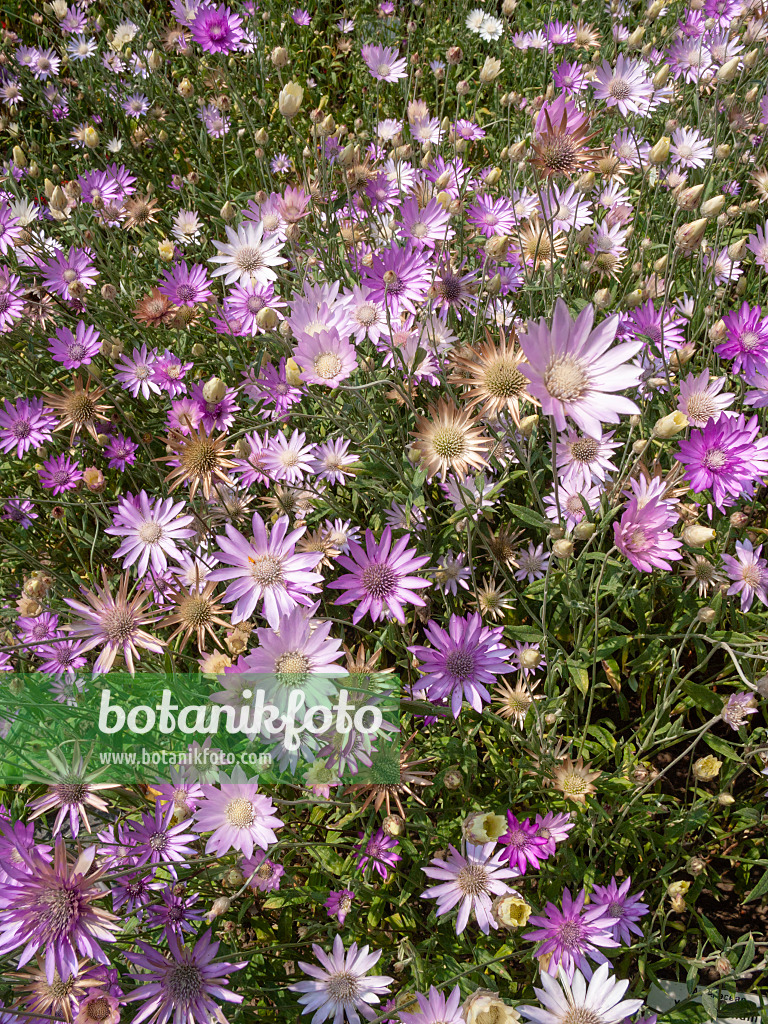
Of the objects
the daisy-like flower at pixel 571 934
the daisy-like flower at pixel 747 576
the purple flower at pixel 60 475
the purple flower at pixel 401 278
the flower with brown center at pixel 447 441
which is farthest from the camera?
the purple flower at pixel 60 475

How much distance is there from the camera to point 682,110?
11.8 ft

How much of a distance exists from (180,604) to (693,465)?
1725mm

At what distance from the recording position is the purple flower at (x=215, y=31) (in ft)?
12.6

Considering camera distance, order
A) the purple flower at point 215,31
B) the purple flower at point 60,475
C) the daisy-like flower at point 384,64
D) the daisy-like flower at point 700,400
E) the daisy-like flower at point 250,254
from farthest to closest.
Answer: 1. the daisy-like flower at point 384,64
2. the purple flower at point 215,31
3. the purple flower at point 60,475
4. the daisy-like flower at point 250,254
5. the daisy-like flower at point 700,400

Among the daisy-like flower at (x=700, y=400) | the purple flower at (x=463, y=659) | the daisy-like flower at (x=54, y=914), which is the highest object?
the daisy-like flower at (x=700, y=400)

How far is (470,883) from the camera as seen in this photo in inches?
71.5

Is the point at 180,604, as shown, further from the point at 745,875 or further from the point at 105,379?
the point at 745,875

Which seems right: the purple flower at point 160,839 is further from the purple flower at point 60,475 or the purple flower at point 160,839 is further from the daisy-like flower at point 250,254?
the daisy-like flower at point 250,254

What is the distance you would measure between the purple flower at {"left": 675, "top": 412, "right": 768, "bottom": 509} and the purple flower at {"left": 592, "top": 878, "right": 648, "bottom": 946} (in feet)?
3.98

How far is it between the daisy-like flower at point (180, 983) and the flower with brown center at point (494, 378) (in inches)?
64.6

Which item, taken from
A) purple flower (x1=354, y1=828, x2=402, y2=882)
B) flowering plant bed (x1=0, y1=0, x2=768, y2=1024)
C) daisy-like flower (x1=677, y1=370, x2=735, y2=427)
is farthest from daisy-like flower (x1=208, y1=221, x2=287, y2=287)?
purple flower (x1=354, y1=828, x2=402, y2=882)

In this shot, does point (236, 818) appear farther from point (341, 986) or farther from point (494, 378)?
point (494, 378)

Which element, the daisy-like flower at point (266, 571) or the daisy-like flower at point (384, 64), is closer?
the daisy-like flower at point (266, 571)

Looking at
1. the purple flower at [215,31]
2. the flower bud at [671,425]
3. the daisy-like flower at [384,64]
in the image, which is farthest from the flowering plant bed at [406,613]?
the daisy-like flower at [384,64]
